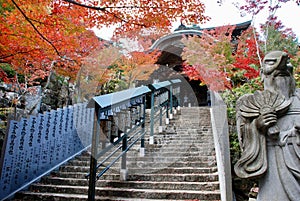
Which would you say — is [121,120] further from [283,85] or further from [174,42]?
[174,42]

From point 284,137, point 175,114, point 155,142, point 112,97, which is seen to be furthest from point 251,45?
point 284,137

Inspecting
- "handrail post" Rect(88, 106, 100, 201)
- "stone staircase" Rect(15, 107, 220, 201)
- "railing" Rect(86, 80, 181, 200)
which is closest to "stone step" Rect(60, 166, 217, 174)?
"stone staircase" Rect(15, 107, 220, 201)

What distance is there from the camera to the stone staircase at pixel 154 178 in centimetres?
411

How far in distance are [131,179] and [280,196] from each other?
10.1 feet

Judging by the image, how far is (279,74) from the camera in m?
2.36

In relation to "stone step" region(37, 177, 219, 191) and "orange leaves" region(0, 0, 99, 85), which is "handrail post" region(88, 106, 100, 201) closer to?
"stone step" region(37, 177, 219, 191)

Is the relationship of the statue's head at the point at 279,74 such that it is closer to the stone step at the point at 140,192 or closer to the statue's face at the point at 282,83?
the statue's face at the point at 282,83

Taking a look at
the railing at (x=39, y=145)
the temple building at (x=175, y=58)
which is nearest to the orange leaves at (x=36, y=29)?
the railing at (x=39, y=145)

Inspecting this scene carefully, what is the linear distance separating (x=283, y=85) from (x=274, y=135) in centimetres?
53

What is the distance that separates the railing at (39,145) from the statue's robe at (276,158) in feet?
14.6

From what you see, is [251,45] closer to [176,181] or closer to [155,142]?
[155,142]

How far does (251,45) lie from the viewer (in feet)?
32.3

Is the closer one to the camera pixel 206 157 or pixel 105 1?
pixel 206 157

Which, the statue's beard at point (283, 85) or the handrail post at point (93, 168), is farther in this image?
the handrail post at point (93, 168)
